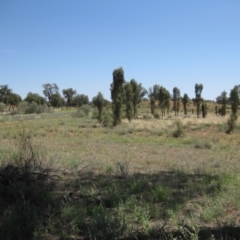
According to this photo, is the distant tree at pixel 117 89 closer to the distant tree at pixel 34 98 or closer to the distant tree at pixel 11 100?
the distant tree at pixel 11 100

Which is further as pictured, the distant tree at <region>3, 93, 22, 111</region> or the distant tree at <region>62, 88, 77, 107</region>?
the distant tree at <region>62, 88, 77, 107</region>

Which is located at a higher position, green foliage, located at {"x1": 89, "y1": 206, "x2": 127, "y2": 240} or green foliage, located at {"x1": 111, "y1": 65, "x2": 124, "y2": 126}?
green foliage, located at {"x1": 111, "y1": 65, "x2": 124, "y2": 126}

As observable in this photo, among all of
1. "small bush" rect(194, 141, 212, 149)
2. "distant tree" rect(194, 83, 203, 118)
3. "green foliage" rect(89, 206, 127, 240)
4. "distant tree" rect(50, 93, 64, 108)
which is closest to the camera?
"green foliage" rect(89, 206, 127, 240)

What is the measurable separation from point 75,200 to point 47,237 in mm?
1215

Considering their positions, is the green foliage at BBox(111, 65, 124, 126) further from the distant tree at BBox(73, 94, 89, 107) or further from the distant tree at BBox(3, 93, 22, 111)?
the distant tree at BBox(73, 94, 89, 107)

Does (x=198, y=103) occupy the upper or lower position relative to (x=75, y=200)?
upper

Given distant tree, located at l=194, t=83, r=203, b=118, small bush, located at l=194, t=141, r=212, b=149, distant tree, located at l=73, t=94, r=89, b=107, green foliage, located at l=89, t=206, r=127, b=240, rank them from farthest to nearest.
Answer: distant tree, located at l=73, t=94, r=89, b=107, distant tree, located at l=194, t=83, r=203, b=118, small bush, located at l=194, t=141, r=212, b=149, green foliage, located at l=89, t=206, r=127, b=240

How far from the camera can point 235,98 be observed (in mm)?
32438

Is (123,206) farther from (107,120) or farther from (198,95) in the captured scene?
(198,95)

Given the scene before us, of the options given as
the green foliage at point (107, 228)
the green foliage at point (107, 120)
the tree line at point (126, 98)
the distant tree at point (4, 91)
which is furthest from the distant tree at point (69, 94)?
the green foliage at point (107, 228)

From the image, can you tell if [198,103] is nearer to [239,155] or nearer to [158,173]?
[239,155]

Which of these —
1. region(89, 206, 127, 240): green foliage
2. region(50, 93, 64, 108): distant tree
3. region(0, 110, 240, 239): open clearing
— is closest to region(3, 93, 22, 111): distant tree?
region(50, 93, 64, 108): distant tree

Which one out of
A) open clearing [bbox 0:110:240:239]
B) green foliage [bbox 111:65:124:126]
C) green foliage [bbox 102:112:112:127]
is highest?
green foliage [bbox 111:65:124:126]

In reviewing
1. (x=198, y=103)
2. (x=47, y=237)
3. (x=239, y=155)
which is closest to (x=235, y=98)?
(x=198, y=103)
